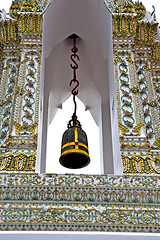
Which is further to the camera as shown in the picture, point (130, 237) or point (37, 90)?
point (37, 90)

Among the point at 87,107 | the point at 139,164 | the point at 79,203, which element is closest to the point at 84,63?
the point at 87,107

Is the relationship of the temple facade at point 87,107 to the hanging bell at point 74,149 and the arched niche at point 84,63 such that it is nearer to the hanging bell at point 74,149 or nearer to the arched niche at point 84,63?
the arched niche at point 84,63

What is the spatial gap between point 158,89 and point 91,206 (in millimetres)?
3275

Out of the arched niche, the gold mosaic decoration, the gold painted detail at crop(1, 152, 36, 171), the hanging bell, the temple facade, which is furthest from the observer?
the arched niche

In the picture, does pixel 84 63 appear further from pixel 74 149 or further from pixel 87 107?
pixel 74 149

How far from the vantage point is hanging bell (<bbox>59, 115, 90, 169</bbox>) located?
8125 millimetres

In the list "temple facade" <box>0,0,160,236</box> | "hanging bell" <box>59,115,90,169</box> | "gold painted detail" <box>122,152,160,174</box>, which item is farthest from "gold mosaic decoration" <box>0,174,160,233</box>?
"hanging bell" <box>59,115,90,169</box>

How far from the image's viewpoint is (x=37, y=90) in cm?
850

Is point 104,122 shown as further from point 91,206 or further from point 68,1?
point 91,206

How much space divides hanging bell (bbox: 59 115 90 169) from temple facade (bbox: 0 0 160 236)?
40cm

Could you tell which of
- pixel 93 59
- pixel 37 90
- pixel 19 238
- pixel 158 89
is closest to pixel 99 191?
pixel 19 238

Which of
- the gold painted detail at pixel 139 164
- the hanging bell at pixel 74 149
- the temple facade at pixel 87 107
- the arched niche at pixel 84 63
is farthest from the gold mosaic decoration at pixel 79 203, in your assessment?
the arched niche at pixel 84 63

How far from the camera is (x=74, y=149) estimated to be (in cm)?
810

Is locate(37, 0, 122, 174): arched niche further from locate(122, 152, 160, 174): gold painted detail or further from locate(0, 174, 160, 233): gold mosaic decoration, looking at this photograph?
locate(0, 174, 160, 233): gold mosaic decoration
